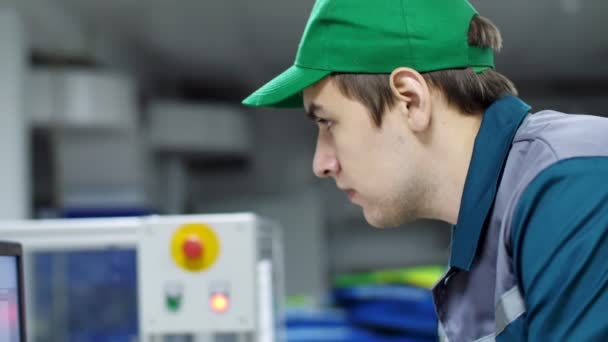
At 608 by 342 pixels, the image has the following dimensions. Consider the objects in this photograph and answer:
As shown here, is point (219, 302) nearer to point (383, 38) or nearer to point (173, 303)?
point (173, 303)

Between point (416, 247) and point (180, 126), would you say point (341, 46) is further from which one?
point (416, 247)

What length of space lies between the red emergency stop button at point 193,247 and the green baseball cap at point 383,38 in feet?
1.74

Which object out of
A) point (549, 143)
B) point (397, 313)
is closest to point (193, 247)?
point (549, 143)

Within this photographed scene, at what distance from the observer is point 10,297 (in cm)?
85

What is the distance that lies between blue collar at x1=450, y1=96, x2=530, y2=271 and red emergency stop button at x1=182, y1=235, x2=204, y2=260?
0.59 meters

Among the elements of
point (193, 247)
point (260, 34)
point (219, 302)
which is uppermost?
point (260, 34)

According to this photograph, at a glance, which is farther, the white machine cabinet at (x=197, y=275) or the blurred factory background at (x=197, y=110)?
the blurred factory background at (x=197, y=110)

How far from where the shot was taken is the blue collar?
763 mm

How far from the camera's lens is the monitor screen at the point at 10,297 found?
2.69 feet

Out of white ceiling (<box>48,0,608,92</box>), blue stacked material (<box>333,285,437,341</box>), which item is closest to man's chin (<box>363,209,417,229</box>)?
blue stacked material (<box>333,285,437,341</box>)

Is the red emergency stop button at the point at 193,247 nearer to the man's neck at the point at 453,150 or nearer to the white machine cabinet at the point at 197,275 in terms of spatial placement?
the white machine cabinet at the point at 197,275

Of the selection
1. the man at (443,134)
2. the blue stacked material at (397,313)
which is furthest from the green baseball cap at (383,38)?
the blue stacked material at (397,313)

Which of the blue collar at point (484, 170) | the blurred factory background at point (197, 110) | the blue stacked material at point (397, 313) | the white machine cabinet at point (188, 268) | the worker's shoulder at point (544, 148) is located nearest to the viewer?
the worker's shoulder at point (544, 148)

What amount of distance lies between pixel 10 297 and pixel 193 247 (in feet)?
1.44
